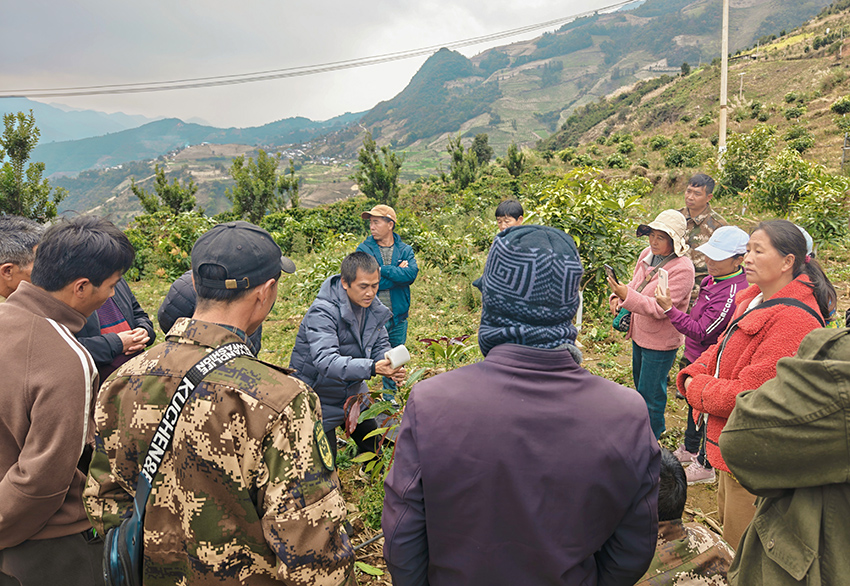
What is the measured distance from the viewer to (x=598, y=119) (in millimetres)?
53812

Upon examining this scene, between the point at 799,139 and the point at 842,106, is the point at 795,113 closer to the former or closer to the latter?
the point at 842,106

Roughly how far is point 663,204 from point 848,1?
53.7 meters

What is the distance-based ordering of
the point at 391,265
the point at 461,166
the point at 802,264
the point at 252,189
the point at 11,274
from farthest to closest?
the point at 461,166 < the point at 252,189 < the point at 391,265 < the point at 11,274 < the point at 802,264

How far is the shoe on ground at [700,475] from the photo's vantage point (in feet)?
10.5

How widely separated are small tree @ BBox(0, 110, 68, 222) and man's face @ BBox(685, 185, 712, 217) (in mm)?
12211

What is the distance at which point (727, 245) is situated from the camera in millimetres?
2727

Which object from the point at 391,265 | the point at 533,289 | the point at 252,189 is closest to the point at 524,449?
the point at 533,289

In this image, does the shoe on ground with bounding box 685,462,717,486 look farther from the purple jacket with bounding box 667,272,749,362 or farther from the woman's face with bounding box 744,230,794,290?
the woman's face with bounding box 744,230,794,290

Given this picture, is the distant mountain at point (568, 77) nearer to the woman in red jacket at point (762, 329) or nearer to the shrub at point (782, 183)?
the shrub at point (782, 183)

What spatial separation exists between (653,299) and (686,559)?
5.95 ft

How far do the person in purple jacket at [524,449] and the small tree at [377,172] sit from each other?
19920mm

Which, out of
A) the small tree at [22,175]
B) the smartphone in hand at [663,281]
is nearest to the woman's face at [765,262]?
the smartphone in hand at [663,281]

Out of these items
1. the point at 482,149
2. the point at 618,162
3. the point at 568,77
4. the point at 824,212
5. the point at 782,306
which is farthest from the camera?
the point at 568,77

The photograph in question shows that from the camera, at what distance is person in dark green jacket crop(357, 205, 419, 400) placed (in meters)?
4.32
